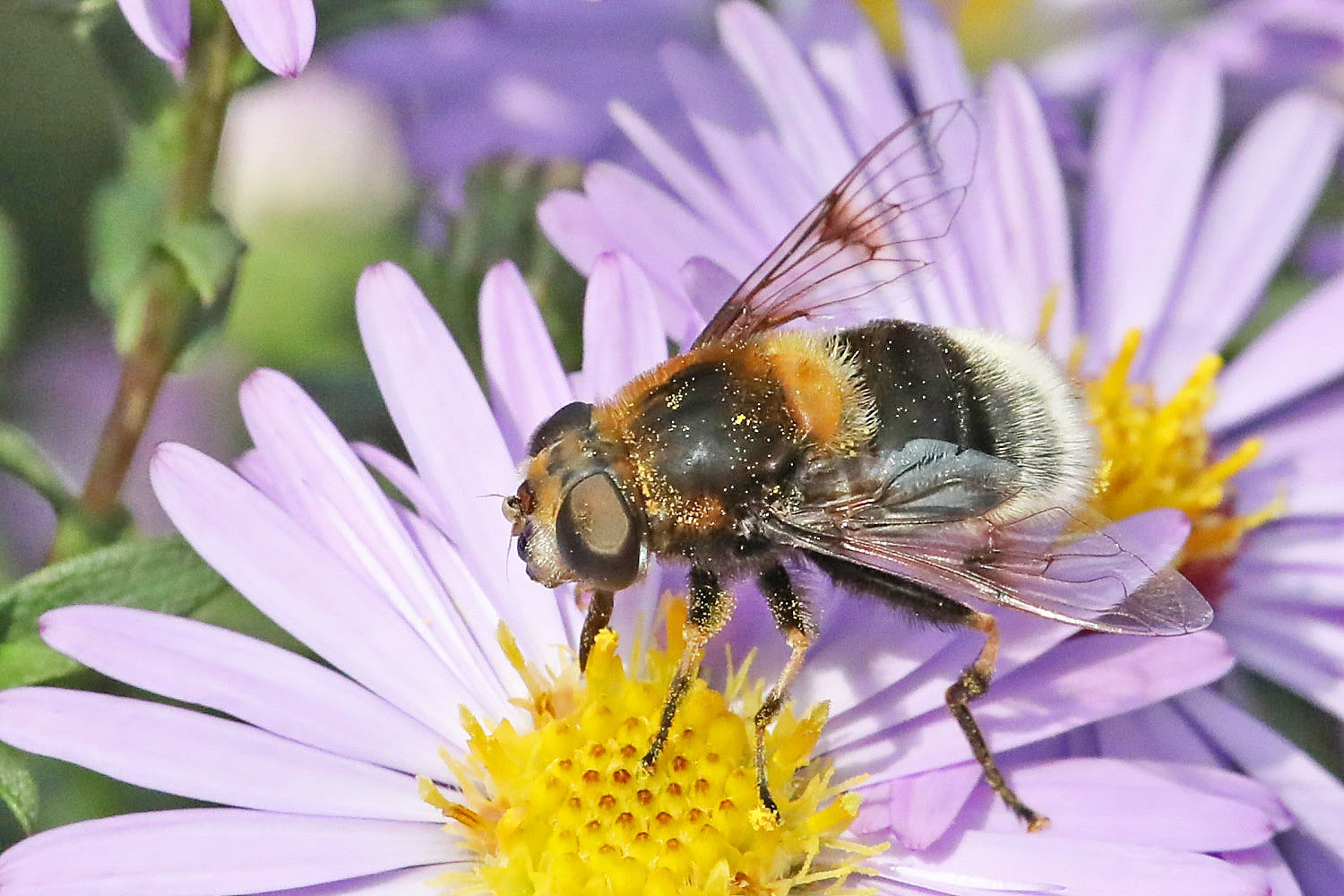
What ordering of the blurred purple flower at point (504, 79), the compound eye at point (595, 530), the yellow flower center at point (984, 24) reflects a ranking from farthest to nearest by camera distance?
the yellow flower center at point (984, 24) < the blurred purple flower at point (504, 79) < the compound eye at point (595, 530)

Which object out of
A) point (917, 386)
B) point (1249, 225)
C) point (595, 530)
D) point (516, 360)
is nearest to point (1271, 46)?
point (1249, 225)

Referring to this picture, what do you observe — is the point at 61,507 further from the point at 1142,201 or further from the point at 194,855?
the point at 1142,201

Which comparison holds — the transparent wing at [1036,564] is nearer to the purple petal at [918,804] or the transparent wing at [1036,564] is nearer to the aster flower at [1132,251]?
the purple petal at [918,804]

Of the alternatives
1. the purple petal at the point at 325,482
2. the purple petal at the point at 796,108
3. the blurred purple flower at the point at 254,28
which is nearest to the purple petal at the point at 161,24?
the blurred purple flower at the point at 254,28

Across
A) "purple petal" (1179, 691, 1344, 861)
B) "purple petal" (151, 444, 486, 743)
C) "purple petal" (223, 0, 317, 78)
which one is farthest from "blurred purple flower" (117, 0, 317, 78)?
"purple petal" (1179, 691, 1344, 861)

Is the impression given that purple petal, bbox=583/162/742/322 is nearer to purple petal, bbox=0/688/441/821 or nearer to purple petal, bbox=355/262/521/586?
purple petal, bbox=355/262/521/586

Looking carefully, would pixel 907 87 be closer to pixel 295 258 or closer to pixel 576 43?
pixel 576 43

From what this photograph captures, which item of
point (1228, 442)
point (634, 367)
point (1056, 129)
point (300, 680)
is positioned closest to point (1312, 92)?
point (1056, 129)
